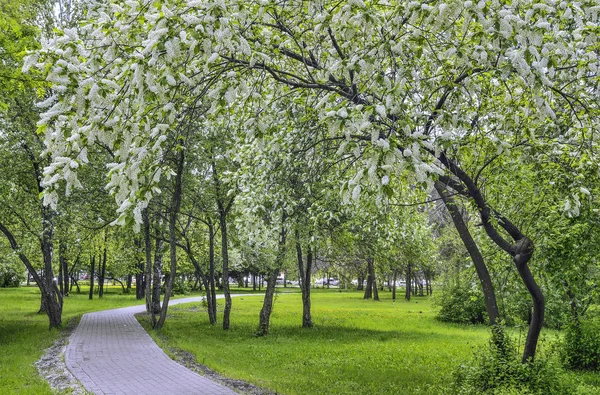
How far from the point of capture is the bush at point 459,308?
23547mm

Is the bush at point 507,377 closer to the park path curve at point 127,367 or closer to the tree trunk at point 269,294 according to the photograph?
the park path curve at point 127,367

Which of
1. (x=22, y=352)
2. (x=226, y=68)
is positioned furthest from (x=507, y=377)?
(x=22, y=352)

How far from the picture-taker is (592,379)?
982cm

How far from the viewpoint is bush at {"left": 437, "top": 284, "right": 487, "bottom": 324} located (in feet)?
77.3

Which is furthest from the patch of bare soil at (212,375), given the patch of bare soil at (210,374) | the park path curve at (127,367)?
the park path curve at (127,367)

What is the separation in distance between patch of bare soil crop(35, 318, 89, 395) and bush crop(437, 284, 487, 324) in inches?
684

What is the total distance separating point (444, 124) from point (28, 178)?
1563cm

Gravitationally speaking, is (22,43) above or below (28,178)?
above

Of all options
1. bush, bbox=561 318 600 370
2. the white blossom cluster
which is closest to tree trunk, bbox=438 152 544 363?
the white blossom cluster

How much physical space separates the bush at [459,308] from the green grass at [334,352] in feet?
5.56

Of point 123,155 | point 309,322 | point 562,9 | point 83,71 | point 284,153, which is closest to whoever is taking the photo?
point 83,71

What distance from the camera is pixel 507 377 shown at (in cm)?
748

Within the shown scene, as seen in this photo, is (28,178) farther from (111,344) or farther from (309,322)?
(309,322)

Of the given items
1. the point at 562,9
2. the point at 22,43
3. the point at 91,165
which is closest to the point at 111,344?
the point at 91,165
